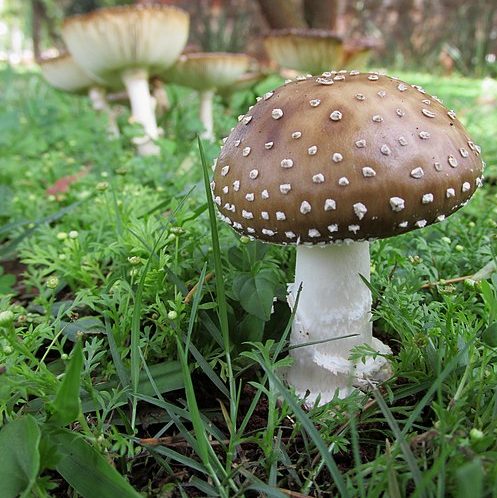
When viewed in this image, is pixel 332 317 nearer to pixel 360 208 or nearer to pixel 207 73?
pixel 360 208

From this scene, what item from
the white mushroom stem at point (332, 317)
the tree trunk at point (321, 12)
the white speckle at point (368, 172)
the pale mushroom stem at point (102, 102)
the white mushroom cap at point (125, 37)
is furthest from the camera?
the tree trunk at point (321, 12)

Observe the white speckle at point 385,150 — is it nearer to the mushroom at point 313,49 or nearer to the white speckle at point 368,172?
the white speckle at point 368,172

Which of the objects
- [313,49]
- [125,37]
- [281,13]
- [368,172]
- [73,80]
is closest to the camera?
[368,172]

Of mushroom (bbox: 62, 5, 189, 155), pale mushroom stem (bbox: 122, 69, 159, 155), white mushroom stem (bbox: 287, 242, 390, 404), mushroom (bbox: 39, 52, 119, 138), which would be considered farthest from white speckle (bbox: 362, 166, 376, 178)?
mushroom (bbox: 39, 52, 119, 138)

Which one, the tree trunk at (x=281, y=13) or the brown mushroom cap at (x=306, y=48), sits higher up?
the tree trunk at (x=281, y=13)

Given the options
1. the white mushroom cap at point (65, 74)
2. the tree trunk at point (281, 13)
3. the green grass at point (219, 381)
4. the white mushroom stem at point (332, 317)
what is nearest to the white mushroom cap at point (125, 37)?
the white mushroom cap at point (65, 74)

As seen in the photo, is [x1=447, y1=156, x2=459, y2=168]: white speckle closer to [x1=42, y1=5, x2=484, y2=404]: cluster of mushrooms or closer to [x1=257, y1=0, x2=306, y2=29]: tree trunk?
[x1=42, y1=5, x2=484, y2=404]: cluster of mushrooms

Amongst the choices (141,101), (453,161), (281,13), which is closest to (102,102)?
(141,101)
